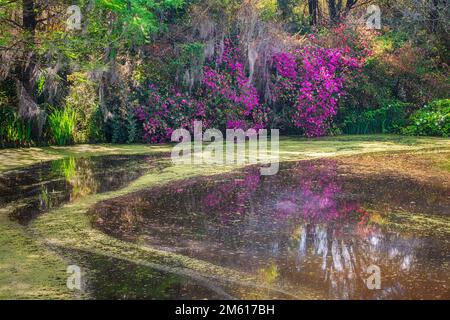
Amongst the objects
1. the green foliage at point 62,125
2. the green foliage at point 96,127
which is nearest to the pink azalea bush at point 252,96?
the green foliage at point 96,127

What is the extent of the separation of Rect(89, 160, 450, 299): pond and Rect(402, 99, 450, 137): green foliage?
19.9 ft

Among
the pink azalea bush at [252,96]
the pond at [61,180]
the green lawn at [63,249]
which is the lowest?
the green lawn at [63,249]

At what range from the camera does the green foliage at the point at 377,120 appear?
46.2 feet

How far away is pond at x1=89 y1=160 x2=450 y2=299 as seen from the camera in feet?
13.4

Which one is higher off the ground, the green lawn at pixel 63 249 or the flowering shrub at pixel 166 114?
the flowering shrub at pixel 166 114

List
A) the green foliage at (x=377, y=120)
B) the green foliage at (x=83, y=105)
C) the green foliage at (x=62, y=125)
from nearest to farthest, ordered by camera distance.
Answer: the green foliage at (x=62, y=125) < the green foliage at (x=83, y=105) < the green foliage at (x=377, y=120)

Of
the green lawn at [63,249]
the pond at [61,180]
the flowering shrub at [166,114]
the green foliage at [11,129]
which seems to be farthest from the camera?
the flowering shrub at [166,114]

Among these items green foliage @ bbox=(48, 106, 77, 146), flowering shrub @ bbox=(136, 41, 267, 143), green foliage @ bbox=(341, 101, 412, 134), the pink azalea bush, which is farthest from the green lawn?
green foliage @ bbox=(341, 101, 412, 134)

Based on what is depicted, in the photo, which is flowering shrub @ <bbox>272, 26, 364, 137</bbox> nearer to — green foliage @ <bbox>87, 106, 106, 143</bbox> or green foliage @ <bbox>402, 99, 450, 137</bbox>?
green foliage @ <bbox>402, 99, 450, 137</bbox>

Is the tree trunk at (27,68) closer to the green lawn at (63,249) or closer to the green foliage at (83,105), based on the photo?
the green foliage at (83,105)

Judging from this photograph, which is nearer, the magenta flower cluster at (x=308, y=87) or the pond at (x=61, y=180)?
the pond at (x=61, y=180)

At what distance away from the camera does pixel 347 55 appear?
1431 cm

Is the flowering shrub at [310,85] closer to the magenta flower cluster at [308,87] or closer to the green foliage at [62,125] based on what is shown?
the magenta flower cluster at [308,87]

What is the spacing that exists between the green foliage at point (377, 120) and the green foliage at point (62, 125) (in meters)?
6.11
